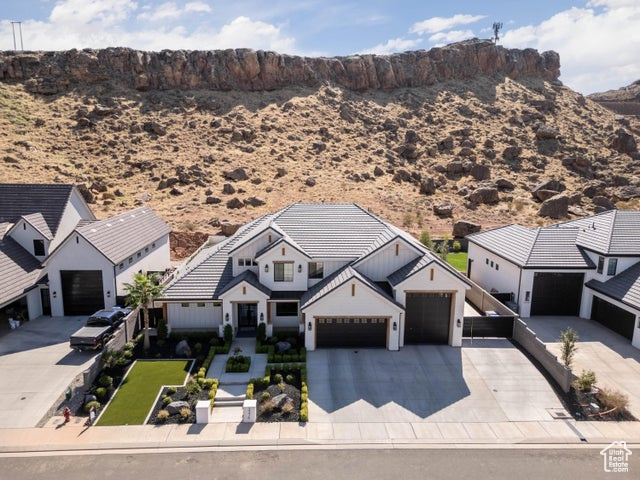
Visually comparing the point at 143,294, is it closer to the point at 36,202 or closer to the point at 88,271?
the point at 88,271

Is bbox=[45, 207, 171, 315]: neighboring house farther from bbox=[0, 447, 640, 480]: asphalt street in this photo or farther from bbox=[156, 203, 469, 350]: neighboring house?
bbox=[0, 447, 640, 480]: asphalt street

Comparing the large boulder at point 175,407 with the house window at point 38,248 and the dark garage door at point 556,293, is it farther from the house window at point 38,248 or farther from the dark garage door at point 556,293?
the dark garage door at point 556,293

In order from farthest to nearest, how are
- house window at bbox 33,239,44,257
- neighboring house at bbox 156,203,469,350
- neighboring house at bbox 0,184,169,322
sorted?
house window at bbox 33,239,44,257
neighboring house at bbox 0,184,169,322
neighboring house at bbox 156,203,469,350

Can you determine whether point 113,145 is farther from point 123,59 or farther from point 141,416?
point 141,416

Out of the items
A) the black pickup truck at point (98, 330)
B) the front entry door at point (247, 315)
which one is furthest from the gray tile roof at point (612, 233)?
the black pickup truck at point (98, 330)

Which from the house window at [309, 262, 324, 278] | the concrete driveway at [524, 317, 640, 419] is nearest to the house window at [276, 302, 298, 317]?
the house window at [309, 262, 324, 278]
